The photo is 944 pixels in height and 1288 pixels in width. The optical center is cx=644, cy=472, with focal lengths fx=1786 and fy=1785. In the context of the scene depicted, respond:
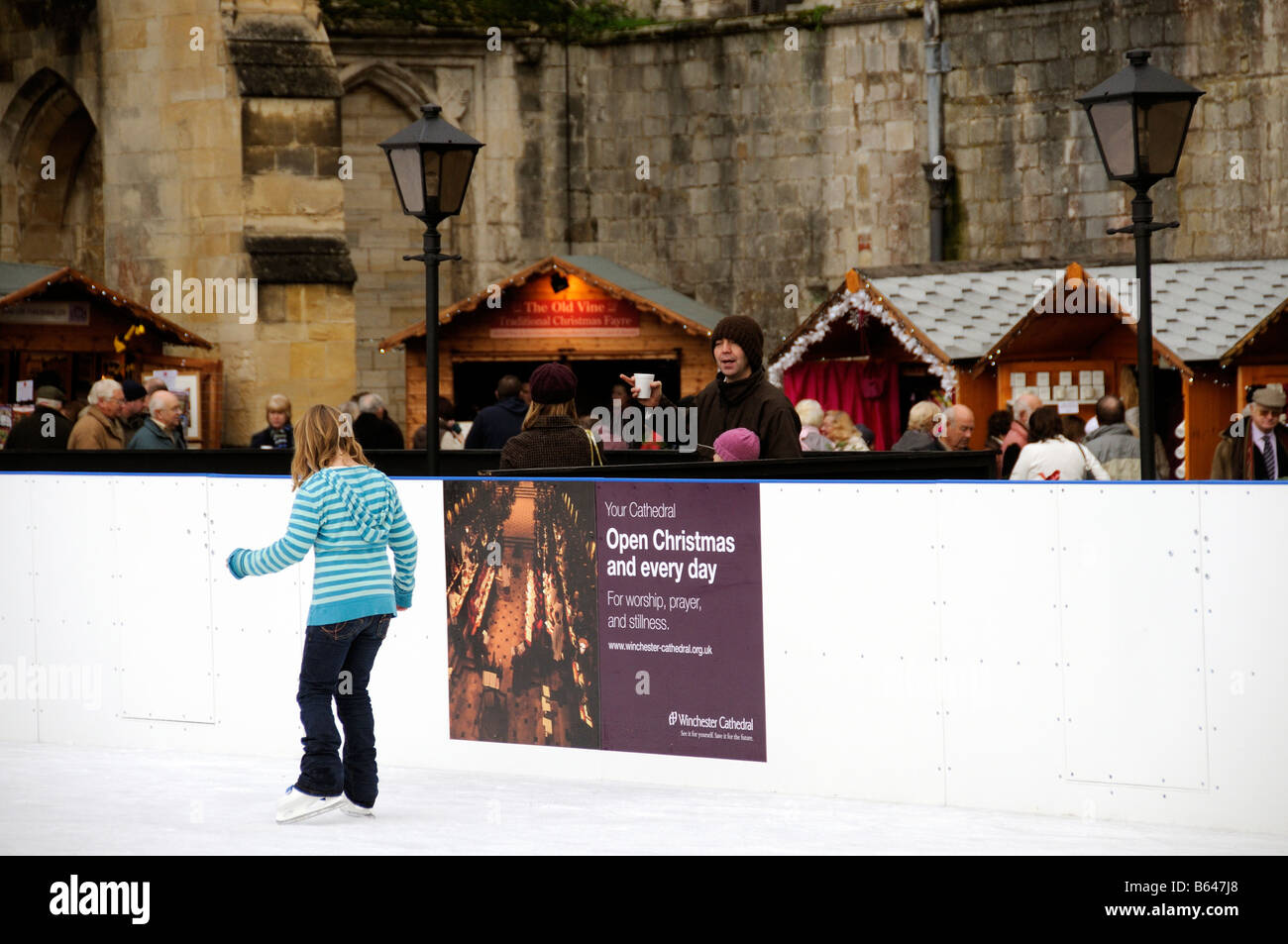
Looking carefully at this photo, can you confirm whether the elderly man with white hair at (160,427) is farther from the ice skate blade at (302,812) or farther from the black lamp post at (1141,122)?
the black lamp post at (1141,122)

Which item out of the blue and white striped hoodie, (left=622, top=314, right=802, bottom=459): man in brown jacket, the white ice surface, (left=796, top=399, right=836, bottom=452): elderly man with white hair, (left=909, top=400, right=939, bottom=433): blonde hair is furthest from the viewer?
(left=909, top=400, right=939, bottom=433): blonde hair

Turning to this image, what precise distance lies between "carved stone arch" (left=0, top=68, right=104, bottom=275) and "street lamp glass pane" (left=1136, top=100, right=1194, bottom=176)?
13.8 meters

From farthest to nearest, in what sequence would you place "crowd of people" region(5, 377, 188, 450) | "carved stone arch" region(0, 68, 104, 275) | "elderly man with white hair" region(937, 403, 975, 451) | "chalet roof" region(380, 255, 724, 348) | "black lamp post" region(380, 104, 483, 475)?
"carved stone arch" region(0, 68, 104, 275)
"chalet roof" region(380, 255, 724, 348)
"crowd of people" region(5, 377, 188, 450)
"elderly man with white hair" region(937, 403, 975, 451)
"black lamp post" region(380, 104, 483, 475)

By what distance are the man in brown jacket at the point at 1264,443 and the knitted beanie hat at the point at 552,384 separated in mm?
5160

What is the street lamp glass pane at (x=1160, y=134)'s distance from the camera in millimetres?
8469

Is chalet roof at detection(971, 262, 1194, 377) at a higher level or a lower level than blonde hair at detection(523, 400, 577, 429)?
higher

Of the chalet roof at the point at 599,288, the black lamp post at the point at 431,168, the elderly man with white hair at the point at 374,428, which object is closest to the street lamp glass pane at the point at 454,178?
the black lamp post at the point at 431,168

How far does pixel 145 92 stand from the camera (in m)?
16.9

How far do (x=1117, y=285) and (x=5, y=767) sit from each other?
9.47m

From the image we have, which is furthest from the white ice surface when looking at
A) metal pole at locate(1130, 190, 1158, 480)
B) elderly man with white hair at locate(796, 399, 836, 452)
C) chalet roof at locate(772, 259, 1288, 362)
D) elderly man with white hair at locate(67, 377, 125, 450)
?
chalet roof at locate(772, 259, 1288, 362)

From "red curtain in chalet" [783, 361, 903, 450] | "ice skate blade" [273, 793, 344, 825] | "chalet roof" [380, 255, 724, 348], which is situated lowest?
"ice skate blade" [273, 793, 344, 825]

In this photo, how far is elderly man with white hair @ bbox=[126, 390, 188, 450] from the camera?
1166cm

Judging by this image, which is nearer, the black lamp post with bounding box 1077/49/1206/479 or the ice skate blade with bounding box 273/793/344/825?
the ice skate blade with bounding box 273/793/344/825

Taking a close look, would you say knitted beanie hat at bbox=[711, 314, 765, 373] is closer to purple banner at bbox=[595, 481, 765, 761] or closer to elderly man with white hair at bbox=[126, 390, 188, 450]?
purple banner at bbox=[595, 481, 765, 761]
